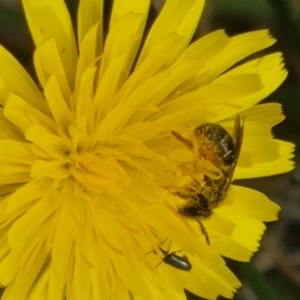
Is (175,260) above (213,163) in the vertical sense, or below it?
below

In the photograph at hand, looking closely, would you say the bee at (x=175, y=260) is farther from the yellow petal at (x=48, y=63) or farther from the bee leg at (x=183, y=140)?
A: the yellow petal at (x=48, y=63)

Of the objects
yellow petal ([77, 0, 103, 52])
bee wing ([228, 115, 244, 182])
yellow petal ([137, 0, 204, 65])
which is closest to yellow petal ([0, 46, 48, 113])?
yellow petal ([77, 0, 103, 52])

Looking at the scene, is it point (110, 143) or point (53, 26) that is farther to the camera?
point (110, 143)

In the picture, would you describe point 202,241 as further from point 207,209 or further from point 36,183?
point 36,183

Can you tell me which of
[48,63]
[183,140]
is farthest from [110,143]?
[48,63]

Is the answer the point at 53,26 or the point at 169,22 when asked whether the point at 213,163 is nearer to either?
the point at 169,22

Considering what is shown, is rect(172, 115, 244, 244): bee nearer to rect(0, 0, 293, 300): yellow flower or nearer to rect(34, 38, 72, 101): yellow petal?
rect(0, 0, 293, 300): yellow flower
